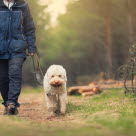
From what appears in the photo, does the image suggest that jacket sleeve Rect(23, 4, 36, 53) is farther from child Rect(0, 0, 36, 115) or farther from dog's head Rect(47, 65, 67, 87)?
dog's head Rect(47, 65, 67, 87)

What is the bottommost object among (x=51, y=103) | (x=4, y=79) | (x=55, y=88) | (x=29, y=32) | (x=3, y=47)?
(x=51, y=103)

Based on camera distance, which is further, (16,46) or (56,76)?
(16,46)

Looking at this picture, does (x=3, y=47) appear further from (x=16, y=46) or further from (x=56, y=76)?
(x=56, y=76)

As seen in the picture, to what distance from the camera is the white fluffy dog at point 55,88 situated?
805 centimetres

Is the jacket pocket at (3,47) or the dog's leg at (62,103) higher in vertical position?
the jacket pocket at (3,47)

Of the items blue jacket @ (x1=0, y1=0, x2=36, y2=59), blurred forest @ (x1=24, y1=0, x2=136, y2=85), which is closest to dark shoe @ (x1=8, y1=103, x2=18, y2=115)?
blue jacket @ (x1=0, y1=0, x2=36, y2=59)

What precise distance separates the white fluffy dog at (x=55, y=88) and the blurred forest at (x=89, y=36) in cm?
1183

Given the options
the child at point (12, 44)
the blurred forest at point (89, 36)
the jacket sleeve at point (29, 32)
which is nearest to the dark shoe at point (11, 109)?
the child at point (12, 44)

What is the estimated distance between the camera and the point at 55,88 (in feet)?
27.5

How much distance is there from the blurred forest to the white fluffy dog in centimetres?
1183

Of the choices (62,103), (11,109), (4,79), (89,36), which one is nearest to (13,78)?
(4,79)

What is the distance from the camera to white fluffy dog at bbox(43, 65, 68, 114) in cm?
805

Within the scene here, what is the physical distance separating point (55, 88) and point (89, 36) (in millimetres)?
23196

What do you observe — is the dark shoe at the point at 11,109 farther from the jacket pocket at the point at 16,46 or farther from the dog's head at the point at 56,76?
the jacket pocket at the point at 16,46
